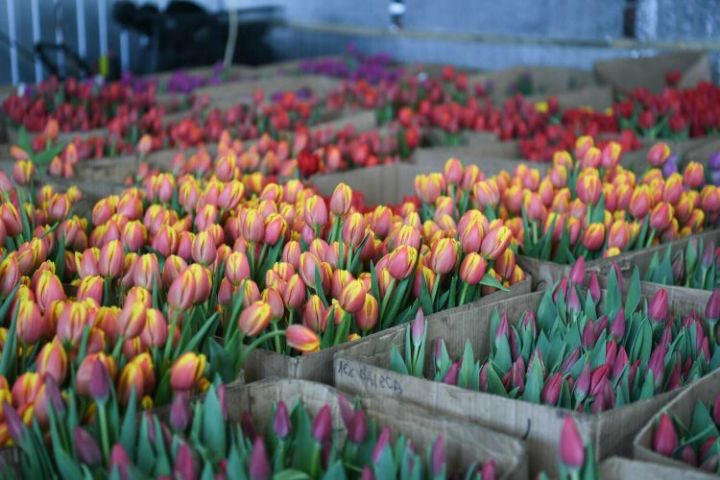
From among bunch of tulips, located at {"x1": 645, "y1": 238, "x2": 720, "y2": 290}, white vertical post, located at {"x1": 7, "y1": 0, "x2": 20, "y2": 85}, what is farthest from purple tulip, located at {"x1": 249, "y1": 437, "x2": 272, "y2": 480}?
white vertical post, located at {"x1": 7, "y1": 0, "x2": 20, "y2": 85}

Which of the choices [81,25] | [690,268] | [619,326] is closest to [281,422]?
[619,326]

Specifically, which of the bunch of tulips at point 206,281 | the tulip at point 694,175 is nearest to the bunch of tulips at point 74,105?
the bunch of tulips at point 206,281

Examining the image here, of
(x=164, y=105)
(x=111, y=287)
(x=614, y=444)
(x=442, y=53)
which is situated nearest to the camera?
(x=614, y=444)

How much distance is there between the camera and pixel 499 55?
5051 mm

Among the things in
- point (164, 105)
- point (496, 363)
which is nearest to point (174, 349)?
point (496, 363)

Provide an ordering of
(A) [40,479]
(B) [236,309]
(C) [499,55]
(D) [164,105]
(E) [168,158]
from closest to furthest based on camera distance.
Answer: (A) [40,479]
(B) [236,309]
(E) [168,158]
(D) [164,105]
(C) [499,55]

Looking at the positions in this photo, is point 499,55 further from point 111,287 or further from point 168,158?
point 111,287

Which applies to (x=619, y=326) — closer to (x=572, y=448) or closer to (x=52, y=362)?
(x=572, y=448)

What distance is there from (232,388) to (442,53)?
4476 mm

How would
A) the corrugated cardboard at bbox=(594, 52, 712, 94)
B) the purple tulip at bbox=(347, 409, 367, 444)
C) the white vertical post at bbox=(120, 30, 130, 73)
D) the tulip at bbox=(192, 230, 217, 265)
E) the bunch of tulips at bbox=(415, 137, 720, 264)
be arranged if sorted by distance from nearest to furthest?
the purple tulip at bbox=(347, 409, 367, 444) < the tulip at bbox=(192, 230, 217, 265) < the bunch of tulips at bbox=(415, 137, 720, 264) < the corrugated cardboard at bbox=(594, 52, 712, 94) < the white vertical post at bbox=(120, 30, 130, 73)

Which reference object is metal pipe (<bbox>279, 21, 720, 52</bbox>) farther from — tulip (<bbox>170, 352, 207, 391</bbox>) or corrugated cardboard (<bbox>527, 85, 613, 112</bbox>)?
tulip (<bbox>170, 352, 207, 391</bbox>)

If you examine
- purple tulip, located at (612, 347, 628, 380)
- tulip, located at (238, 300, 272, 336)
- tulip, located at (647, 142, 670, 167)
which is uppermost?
tulip, located at (647, 142, 670, 167)

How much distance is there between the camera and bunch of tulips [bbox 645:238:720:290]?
164cm

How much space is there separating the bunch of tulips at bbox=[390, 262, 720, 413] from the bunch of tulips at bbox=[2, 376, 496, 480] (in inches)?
7.6
